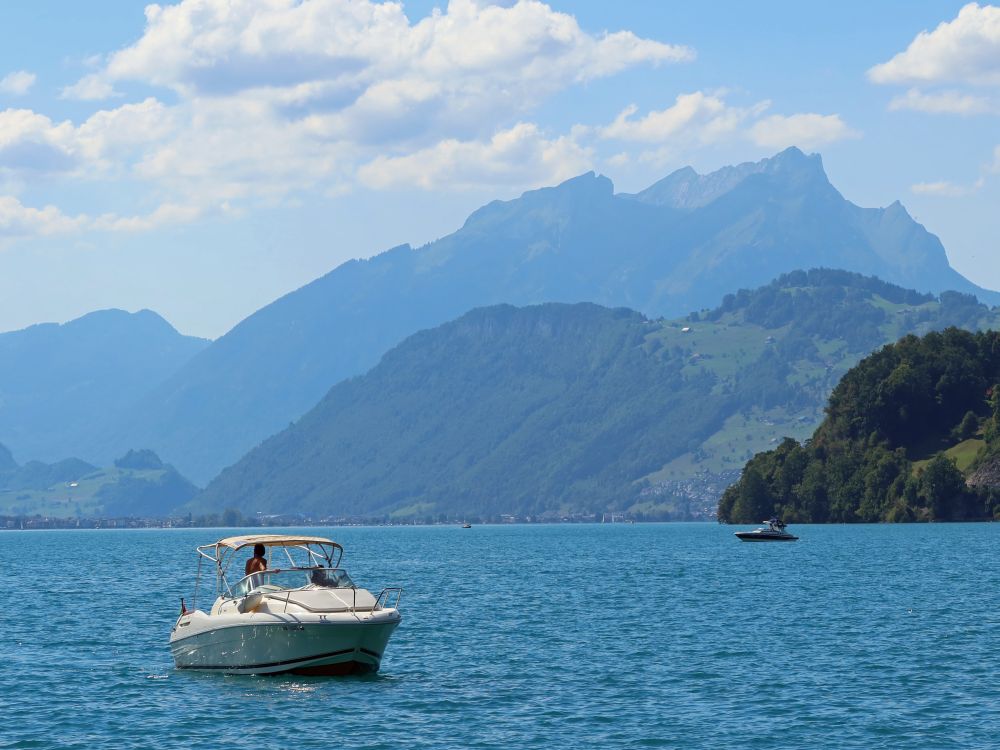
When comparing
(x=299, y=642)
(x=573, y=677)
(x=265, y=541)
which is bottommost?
(x=573, y=677)

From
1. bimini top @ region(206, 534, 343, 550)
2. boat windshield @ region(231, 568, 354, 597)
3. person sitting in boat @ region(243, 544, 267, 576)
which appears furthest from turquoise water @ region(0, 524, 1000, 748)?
bimini top @ region(206, 534, 343, 550)

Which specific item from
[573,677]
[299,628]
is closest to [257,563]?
[299,628]

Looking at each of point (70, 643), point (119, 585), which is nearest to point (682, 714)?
point (70, 643)

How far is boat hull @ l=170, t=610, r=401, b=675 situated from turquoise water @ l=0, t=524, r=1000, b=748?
0.81 metres

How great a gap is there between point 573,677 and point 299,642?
1216 centimetres

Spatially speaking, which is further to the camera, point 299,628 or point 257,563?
point 257,563

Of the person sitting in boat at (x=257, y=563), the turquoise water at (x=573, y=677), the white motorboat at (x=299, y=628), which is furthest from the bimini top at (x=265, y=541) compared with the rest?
the turquoise water at (x=573, y=677)

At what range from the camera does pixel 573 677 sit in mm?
64875

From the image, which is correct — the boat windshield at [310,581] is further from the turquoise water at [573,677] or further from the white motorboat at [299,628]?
the turquoise water at [573,677]

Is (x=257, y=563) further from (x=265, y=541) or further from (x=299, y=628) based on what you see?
(x=299, y=628)

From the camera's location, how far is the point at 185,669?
218 feet

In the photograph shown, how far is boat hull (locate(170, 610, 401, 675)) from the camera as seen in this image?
59688 millimetres

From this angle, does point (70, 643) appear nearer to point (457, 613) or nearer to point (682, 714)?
point (457, 613)

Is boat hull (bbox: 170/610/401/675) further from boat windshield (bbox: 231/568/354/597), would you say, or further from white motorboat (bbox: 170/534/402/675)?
boat windshield (bbox: 231/568/354/597)
